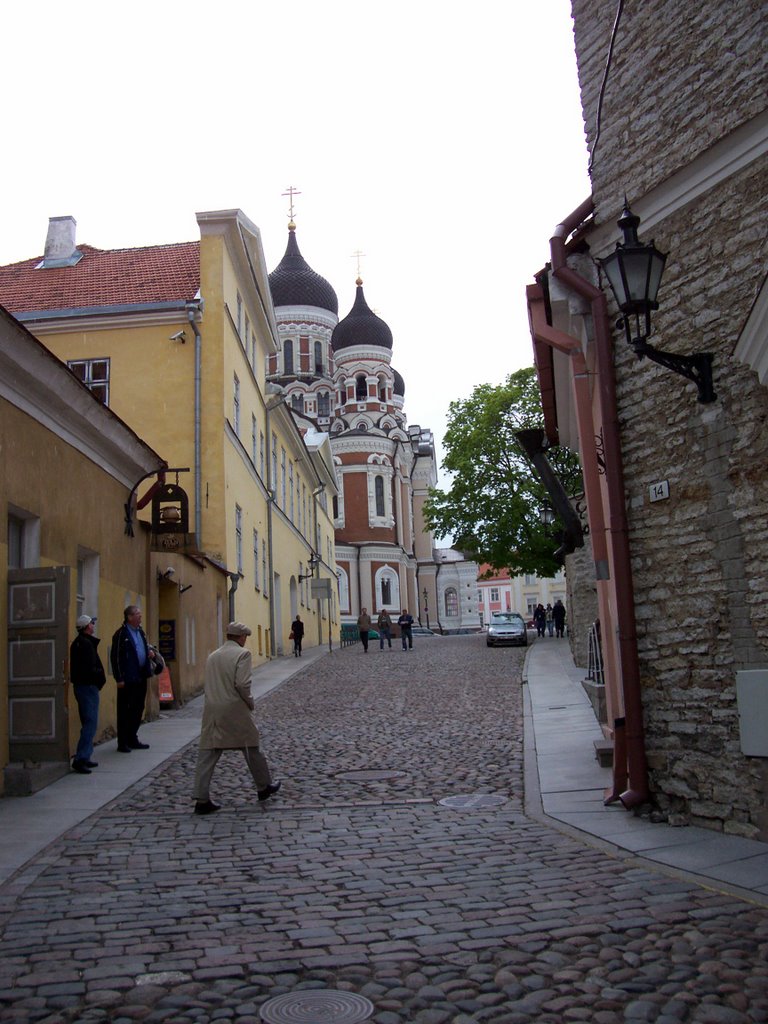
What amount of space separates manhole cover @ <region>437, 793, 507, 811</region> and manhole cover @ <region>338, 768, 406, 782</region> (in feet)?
3.91

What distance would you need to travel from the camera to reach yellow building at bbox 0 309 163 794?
9.46 meters

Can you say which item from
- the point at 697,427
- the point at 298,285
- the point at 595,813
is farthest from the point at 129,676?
the point at 298,285

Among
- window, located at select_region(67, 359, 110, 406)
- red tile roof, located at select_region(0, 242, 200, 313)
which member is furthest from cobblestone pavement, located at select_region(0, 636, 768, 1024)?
red tile roof, located at select_region(0, 242, 200, 313)

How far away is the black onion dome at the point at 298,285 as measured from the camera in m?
72.9

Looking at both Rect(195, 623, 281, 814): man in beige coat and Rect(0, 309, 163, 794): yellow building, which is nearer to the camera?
Rect(195, 623, 281, 814): man in beige coat

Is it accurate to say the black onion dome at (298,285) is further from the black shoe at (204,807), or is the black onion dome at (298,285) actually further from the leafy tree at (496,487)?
the black shoe at (204,807)

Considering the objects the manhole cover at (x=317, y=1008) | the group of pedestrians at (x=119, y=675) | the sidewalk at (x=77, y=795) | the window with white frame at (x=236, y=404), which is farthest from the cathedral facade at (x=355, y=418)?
the manhole cover at (x=317, y=1008)

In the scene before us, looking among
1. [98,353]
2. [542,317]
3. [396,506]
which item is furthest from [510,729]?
[396,506]

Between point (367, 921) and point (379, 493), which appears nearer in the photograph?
point (367, 921)

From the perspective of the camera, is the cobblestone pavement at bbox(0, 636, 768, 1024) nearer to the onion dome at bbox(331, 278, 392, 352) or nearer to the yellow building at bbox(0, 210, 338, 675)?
the yellow building at bbox(0, 210, 338, 675)

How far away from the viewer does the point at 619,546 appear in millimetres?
7836

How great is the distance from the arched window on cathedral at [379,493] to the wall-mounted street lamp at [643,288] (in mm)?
64534

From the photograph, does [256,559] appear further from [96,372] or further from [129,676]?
[129,676]

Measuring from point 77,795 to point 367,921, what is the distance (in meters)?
4.82
